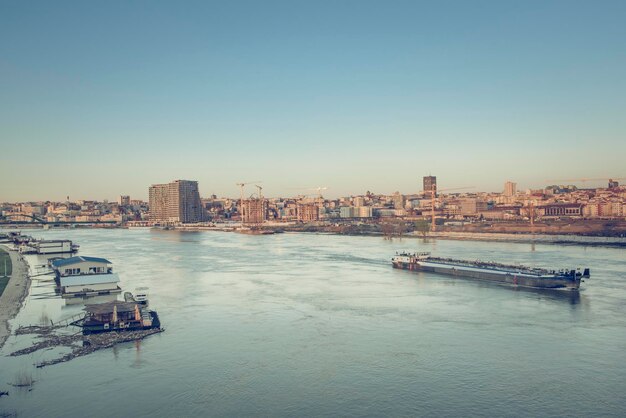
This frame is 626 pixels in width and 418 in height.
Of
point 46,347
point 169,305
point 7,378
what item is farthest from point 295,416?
point 169,305

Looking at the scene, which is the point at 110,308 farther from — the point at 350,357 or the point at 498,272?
the point at 498,272

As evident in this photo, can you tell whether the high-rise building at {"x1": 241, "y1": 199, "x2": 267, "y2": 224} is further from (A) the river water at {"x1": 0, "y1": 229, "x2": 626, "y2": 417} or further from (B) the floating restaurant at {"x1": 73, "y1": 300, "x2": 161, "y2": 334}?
(B) the floating restaurant at {"x1": 73, "y1": 300, "x2": 161, "y2": 334}

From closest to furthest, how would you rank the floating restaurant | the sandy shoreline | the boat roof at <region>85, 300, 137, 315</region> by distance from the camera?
the floating restaurant < the boat roof at <region>85, 300, 137, 315</region> < the sandy shoreline

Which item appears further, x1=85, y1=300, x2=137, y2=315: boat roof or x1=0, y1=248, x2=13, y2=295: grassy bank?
x1=0, y1=248, x2=13, y2=295: grassy bank

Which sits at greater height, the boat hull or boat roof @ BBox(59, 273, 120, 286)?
boat roof @ BBox(59, 273, 120, 286)

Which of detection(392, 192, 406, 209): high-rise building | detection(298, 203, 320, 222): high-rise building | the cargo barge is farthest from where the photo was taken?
detection(392, 192, 406, 209): high-rise building

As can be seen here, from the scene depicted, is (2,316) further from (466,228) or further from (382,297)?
(466,228)

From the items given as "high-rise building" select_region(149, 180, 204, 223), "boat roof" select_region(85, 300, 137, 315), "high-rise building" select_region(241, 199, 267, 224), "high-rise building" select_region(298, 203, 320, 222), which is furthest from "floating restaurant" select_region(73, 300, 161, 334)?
"high-rise building" select_region(149, 180, 204, 223)
